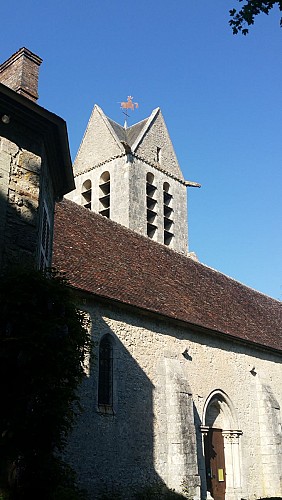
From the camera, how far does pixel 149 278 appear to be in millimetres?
15445

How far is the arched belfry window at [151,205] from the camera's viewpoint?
86.3ft

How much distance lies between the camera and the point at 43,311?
21.6 feet

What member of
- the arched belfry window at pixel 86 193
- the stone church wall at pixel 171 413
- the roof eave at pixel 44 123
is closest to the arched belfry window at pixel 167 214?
the arched belfry window at pixel 86 193

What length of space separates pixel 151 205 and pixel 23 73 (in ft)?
57.6

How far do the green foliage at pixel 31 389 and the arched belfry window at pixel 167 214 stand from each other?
20.9 m

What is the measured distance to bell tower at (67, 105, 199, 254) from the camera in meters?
25.7

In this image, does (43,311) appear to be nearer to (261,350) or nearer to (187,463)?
(187,463)

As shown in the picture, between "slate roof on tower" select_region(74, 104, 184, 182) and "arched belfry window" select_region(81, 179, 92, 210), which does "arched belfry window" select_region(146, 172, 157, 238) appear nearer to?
"slate roof on tower" select_region(74, 104, 184, 182)

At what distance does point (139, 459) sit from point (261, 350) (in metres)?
7.12

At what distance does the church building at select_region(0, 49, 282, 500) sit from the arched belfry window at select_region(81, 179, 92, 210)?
10.0 meters

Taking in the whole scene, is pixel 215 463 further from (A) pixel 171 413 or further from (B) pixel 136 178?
(B) pixel 136 178

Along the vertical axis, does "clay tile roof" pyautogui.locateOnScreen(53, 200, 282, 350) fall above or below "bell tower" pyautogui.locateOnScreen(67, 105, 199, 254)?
below

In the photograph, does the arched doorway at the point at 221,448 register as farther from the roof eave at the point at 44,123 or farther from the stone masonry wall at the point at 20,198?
the stone masonry wall at the point at 20,198

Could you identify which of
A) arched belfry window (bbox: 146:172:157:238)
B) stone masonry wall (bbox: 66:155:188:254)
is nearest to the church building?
stone masonry wall (bbox: 66:155:188:254)
